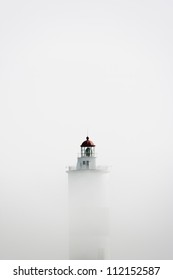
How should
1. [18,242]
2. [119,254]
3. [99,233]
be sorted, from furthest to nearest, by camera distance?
[18,242]
[119,254]
[99,233]

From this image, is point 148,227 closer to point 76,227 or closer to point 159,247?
point 159,247

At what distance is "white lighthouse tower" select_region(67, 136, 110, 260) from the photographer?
6756 centimetres

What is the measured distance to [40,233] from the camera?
81.7m

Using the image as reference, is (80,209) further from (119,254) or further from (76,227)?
(119,254)

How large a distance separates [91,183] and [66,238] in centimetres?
981

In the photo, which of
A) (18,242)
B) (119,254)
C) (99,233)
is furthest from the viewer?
(18,242)

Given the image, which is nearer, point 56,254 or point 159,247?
point 56,254

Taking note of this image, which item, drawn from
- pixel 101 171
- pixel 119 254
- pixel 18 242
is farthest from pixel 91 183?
pixel 18 242

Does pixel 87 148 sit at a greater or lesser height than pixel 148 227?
greater

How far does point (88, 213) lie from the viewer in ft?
225

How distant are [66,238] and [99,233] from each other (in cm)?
966

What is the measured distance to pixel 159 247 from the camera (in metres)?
79.8

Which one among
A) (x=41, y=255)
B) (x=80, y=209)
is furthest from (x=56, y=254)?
(x=80, y=209)

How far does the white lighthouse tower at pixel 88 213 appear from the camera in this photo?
222ft
